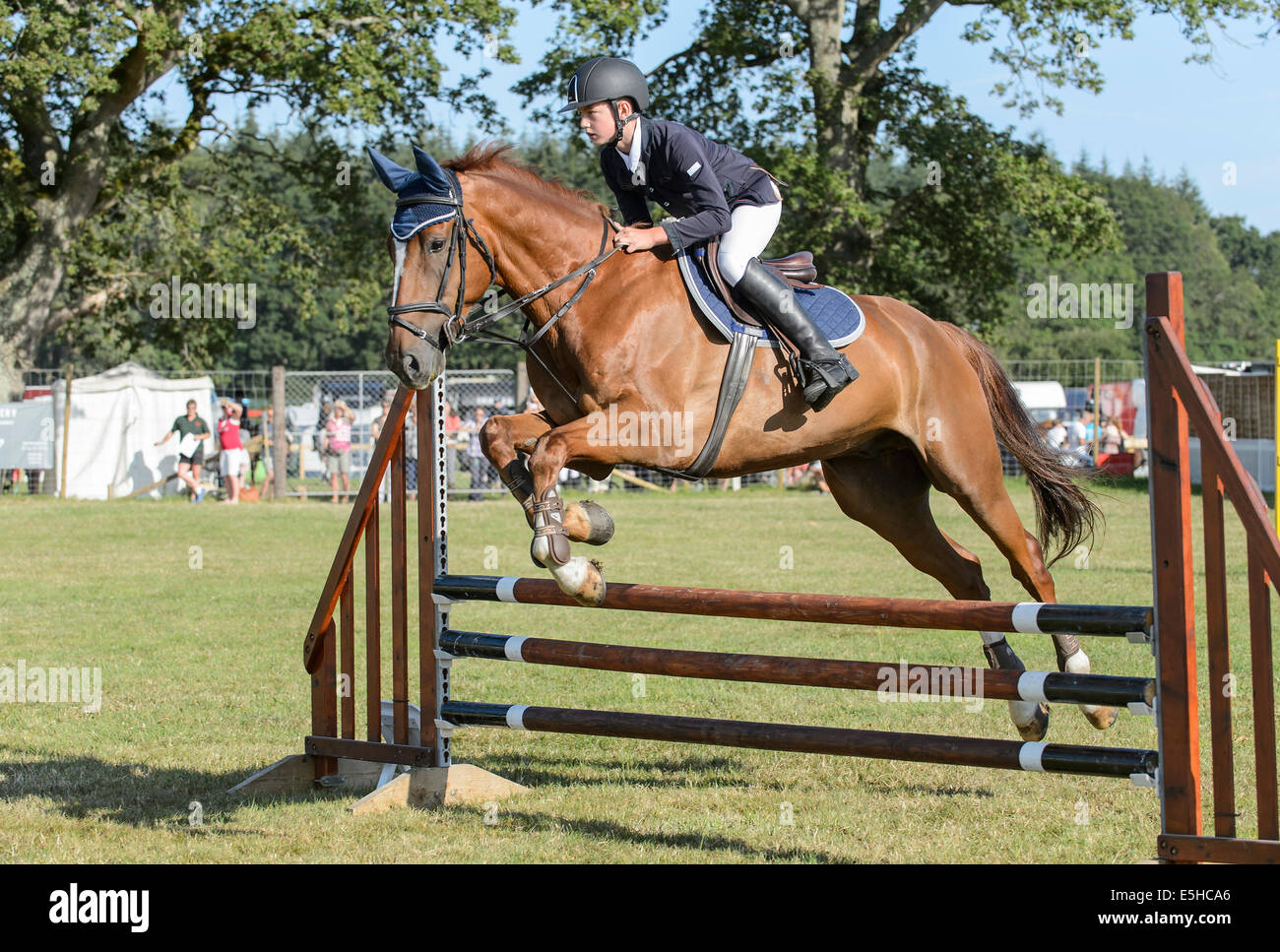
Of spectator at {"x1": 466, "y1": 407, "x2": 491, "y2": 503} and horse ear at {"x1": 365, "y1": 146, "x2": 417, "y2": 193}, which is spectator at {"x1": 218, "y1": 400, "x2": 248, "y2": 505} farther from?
horse ear at {"x1": 365, "y1": 146, "x2": 417, "y2": 193}

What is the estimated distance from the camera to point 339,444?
75.4 feet

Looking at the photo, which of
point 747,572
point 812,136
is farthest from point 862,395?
point 812,136

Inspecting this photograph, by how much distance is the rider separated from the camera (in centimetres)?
464

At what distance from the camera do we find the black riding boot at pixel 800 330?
4.77 meters

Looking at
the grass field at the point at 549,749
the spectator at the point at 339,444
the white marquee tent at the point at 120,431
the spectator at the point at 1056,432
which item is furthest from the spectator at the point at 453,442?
the spectator at the point at 1056,432

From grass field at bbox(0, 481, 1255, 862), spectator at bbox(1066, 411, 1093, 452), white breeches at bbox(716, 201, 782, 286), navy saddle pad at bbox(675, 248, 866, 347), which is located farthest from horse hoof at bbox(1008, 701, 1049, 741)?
spectator at bbox(1066, 411, 1093, 452)

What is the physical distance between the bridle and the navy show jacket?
24cm

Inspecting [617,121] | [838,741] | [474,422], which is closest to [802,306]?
[617,121]

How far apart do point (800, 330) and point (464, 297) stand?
1.27 m

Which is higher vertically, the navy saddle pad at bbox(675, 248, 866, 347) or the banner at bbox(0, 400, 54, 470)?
the banner at bbox(0, 400, 54, 470)

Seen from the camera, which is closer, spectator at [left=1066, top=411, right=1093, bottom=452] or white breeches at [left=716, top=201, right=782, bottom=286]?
white breeches at [left=716, top=201, right=782, bottom=286]

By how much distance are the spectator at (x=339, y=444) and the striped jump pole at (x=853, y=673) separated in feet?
60.6
